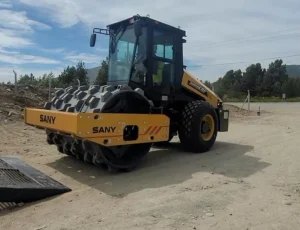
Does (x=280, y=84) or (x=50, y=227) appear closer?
(x=50, y=227)

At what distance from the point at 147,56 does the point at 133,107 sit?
43.3 inches

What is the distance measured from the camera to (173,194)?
4316 millimetres

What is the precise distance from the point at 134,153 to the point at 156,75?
5.44 feet

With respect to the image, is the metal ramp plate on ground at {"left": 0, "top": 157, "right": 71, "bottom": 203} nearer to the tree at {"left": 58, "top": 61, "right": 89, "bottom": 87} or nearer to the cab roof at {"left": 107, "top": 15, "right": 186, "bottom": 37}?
the cab roof at {"left": 107, "top": 15, "right": 186, "bottom": 37}

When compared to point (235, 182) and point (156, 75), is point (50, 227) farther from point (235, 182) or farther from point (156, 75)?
point (156, 75)

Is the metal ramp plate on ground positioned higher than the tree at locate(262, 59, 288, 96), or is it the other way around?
the tree at locate(262, 59, 288, 96)

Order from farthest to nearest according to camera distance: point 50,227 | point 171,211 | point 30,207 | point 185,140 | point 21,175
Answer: point 185,140, point 21,175, point 30,207, point 171,211, point 50,227

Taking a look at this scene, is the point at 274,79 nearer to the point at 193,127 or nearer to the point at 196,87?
the point at 196,87

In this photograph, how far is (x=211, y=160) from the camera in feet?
20.9

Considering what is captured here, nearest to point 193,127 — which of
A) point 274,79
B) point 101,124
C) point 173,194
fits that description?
point 101,124

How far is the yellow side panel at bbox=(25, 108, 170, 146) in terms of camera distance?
15.3 feet

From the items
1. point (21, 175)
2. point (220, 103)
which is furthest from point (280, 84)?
point (21, 175)

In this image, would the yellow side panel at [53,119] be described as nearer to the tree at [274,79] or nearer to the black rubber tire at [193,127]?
the black rubber tire at [193,127]

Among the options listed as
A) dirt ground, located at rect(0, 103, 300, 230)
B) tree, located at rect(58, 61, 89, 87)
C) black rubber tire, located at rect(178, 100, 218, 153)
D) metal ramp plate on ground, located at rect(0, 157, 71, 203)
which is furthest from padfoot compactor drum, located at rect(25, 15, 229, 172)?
tree, located at rect(58, 61, 89, 87)
